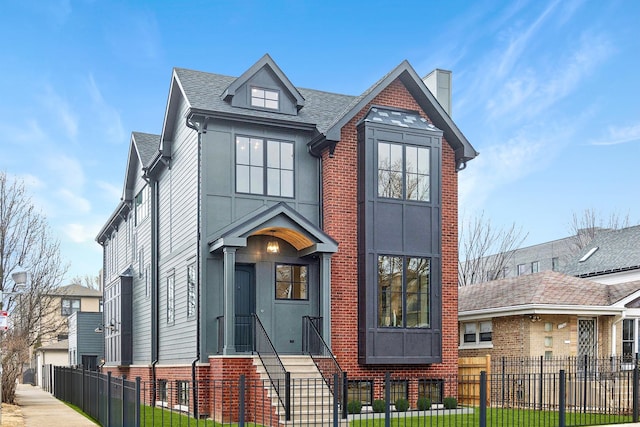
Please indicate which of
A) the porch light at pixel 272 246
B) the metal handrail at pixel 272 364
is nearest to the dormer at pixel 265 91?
the porch light at pixel 272 246

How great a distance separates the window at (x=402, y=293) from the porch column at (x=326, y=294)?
1536mm

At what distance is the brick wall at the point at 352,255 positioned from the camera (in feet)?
64.6

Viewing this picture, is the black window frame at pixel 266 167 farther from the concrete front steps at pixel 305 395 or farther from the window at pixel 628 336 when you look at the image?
the window at pixel 628 336

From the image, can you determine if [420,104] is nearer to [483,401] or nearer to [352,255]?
[352,255]

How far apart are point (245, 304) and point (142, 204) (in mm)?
8914

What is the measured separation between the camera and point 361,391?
1961cm

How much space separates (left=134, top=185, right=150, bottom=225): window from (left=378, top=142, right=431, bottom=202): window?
30.0 feet

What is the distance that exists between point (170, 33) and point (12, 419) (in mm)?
16598

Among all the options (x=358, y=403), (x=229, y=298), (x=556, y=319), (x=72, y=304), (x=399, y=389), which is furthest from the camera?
(x=72, y=304)

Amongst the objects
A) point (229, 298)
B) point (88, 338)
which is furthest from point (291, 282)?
point (88, 338)

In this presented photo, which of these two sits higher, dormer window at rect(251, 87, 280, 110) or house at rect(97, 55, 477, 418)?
dormer window at rect(251, 87, 280, 110)

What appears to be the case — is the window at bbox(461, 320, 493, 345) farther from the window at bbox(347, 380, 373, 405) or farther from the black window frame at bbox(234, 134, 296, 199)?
the black window frame at bbox(234, 134, 296, 199)

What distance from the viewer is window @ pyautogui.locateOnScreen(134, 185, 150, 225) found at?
25.8m

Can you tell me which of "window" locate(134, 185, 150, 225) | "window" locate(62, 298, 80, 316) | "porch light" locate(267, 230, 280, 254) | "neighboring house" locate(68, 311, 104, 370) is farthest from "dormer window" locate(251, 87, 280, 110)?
"window" locate(62, 298, 80, 316)
